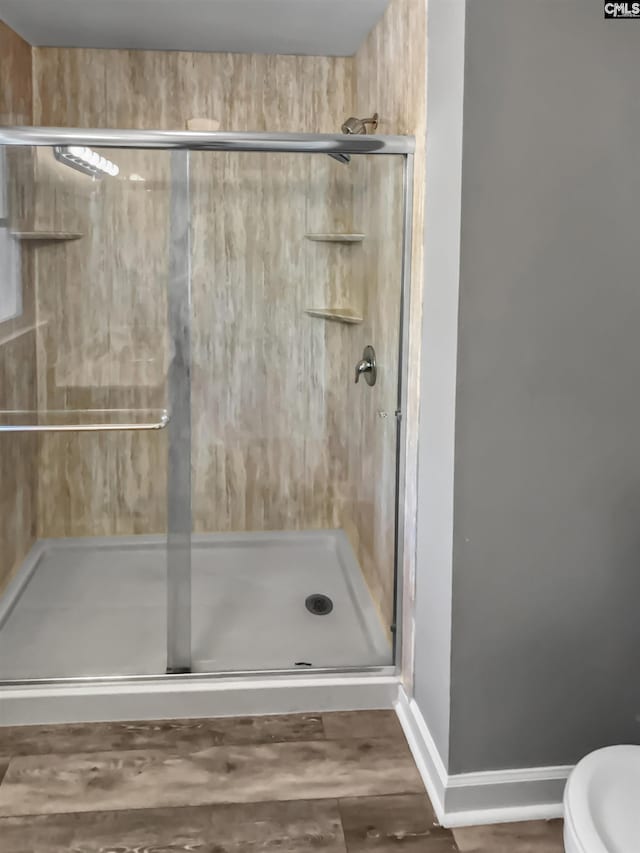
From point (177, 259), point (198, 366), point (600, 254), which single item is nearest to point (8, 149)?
point (177, 259)

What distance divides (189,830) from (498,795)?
2.51ft

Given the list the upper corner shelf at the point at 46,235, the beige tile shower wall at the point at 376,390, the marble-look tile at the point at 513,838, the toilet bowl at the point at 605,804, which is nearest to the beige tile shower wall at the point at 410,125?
the beige tile shower wall at the point at 376,390

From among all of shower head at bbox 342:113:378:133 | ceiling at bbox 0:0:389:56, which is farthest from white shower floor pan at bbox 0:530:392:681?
ceiling at bbox 0:0:389:56

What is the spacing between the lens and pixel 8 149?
241 cm

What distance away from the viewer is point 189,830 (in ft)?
6.75

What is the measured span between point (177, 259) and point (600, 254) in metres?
1.19

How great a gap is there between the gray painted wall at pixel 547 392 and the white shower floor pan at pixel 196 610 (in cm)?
67

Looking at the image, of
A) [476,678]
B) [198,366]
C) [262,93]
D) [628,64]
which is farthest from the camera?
[262,93]

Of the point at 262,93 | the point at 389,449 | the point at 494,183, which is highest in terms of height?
the point at 262,93

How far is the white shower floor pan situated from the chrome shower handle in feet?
1.70

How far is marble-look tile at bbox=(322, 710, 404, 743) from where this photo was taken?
8.15 feet

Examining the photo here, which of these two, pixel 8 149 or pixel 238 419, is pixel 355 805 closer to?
pixel 238 419

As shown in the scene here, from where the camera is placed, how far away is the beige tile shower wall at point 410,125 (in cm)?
238

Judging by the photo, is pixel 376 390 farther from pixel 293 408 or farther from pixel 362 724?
pixel 362 724
